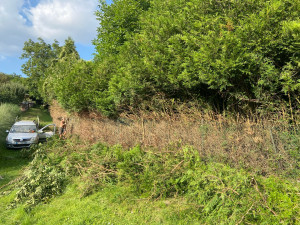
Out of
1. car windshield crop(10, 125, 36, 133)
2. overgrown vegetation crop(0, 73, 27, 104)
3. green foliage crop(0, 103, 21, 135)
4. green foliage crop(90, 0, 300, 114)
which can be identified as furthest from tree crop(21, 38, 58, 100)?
green foliage crop(90, 0, 300, 114)

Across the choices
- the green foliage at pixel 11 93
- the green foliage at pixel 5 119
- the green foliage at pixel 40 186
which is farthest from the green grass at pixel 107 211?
the green foliage at pixel 11 93

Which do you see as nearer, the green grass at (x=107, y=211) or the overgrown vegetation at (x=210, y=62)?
the green grass at (x=107, y=211)

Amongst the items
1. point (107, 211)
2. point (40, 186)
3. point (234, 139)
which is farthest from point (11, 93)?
point (234, 139)

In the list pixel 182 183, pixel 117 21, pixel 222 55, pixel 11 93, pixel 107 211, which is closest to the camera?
pixel 107 211

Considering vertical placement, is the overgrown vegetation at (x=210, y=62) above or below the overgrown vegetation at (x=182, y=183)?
above

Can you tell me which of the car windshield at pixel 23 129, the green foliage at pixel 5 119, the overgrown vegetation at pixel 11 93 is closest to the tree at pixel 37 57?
the overgrown vegetation at pixel 11 93

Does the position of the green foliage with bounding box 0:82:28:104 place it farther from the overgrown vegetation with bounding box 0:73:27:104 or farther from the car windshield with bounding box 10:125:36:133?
the car windshield with bounding box 10:125:36:133

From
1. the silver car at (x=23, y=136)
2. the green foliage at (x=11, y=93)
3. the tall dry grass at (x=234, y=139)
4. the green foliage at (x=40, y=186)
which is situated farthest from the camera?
the green foliage at (x=11, y=93)

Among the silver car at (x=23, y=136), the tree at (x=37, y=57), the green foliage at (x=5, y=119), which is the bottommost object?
the silver car at (x=23, y=136)

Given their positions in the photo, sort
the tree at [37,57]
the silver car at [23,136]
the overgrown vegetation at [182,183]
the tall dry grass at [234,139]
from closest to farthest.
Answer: the overgrown vegetation at [182,183] < the tall dry grass at [234,139] < the silver car at [23,136] < the tree at [37,57]

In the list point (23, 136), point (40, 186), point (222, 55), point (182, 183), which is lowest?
point (40, 186)

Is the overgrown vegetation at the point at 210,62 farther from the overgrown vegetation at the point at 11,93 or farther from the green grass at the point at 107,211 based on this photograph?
the overgrown vegetation at the point at 11,93

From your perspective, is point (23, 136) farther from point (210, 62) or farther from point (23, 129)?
point (210, 62)

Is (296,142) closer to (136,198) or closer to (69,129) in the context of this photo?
(136,198)
